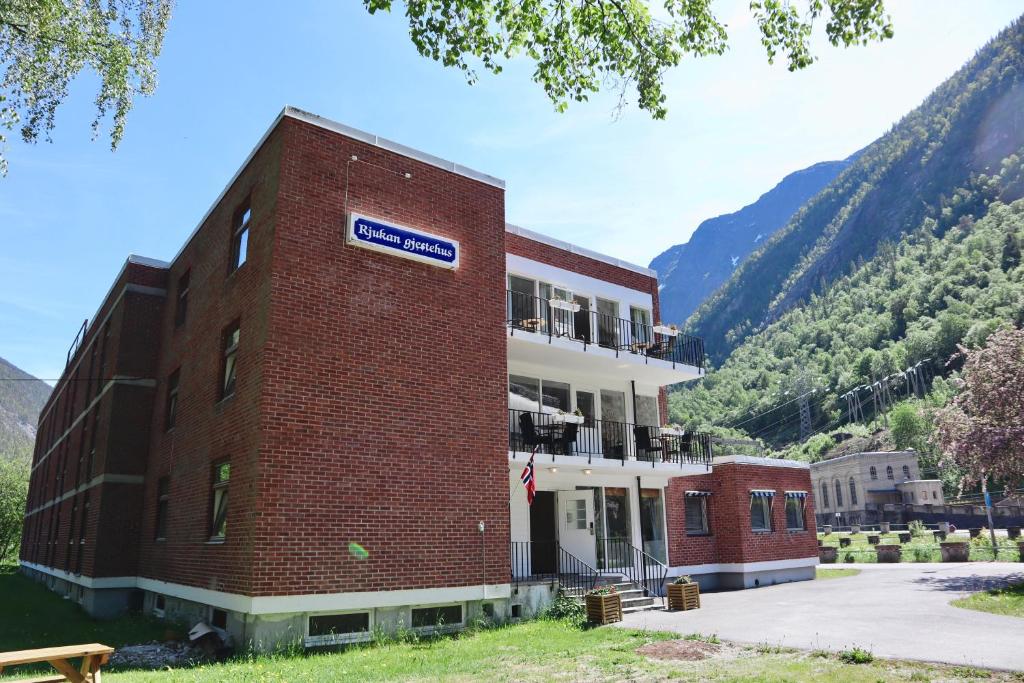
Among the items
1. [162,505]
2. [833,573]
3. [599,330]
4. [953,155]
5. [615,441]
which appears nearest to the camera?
[162,505]

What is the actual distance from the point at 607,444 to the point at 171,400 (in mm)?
11544

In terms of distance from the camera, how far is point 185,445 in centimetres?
1541

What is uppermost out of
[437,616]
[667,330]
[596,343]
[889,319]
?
[889,319]

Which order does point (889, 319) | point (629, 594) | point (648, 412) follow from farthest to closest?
point (889, 319), point (648, 412), point (629, 594)

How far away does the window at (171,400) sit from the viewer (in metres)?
17.5

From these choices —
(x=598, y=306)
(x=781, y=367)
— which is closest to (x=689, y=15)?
(x=598, y=306)

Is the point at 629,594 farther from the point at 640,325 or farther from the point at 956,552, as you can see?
the point at 956,552

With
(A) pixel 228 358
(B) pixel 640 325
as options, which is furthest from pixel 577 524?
(A) pixel 228 358

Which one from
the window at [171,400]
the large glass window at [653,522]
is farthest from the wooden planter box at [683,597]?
the window at [171,400]

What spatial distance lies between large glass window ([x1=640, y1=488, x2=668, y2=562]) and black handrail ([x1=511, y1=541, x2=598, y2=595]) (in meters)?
2.74

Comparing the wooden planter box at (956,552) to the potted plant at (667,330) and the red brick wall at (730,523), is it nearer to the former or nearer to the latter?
the red brick wall at (730,523)

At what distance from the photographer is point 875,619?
12.7 metres

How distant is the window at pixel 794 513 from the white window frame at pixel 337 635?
16881mm

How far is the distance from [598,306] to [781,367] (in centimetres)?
17379
